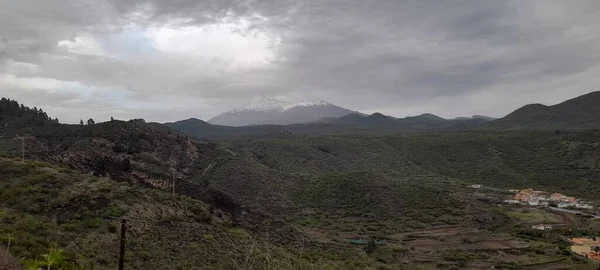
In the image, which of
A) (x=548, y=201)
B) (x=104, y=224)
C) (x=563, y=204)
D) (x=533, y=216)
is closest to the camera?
(x=104, y=224)

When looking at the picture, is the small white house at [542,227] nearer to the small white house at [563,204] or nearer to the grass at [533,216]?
the grass at [533,216]

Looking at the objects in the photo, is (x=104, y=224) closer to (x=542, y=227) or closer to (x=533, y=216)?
(x=542, y=227)

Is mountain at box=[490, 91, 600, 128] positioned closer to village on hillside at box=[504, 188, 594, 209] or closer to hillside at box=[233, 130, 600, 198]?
hillside at box=[233, 130, 600, 198]

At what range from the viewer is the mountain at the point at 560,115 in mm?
126062

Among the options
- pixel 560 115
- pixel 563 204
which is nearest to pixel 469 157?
pixel 563 204

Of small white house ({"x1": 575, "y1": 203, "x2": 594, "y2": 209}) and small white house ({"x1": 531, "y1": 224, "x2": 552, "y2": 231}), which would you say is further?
small white house ({"x1": 575, "y1": 203, "x2": 594, "y2": 209})

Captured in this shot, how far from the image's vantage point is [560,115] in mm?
136875

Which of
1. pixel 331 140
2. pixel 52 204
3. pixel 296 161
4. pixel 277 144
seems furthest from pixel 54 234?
pixel 331 140

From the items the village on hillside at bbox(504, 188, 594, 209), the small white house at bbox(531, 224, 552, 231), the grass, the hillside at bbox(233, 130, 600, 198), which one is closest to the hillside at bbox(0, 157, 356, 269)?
the small white house at bbox(531, 224, 552, 231)

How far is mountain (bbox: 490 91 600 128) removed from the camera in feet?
414

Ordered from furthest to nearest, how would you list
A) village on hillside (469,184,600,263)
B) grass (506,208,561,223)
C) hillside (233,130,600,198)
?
hillside (233,130,600,198), grass (506,208,561,223), village on hillside (469,184,600,263)

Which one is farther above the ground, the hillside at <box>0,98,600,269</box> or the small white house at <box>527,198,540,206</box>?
the hillside at <box>0,98,600,269</box>

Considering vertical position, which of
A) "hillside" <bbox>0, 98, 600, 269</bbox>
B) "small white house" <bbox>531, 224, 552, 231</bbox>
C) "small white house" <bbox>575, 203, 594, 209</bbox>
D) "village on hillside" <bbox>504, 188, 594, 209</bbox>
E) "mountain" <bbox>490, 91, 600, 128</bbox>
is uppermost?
"mountain" <bbox>490, 91, 600, 128</bbox>

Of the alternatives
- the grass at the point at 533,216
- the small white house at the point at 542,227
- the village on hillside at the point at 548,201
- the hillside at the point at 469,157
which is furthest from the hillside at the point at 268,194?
the village on hillside at the point at 548,201
